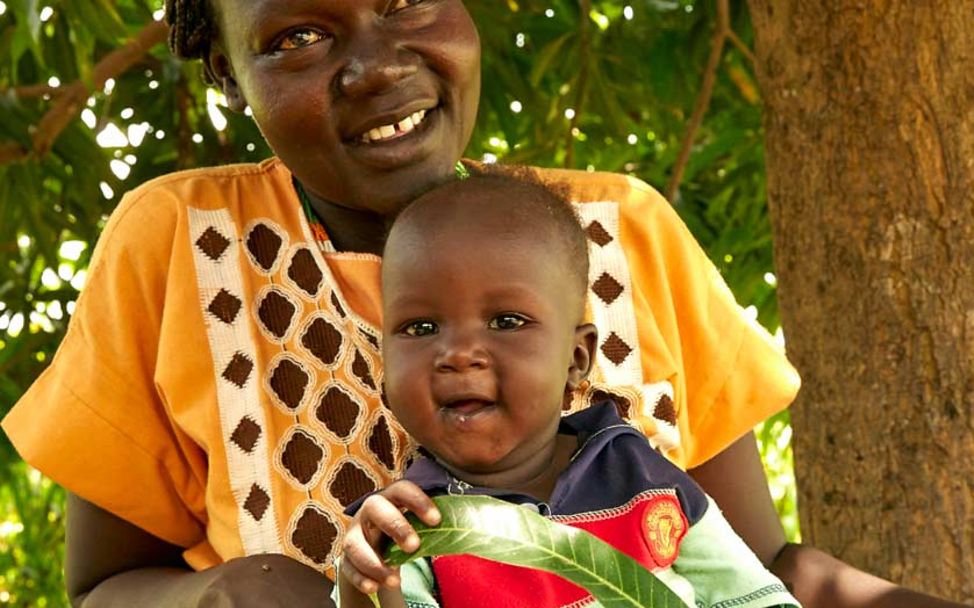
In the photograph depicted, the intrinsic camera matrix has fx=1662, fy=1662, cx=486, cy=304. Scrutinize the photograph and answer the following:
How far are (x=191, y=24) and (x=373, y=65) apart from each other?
316 millimetres

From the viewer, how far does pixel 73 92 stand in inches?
115

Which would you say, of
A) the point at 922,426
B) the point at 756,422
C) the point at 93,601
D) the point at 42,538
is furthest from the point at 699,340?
the point at 42,538

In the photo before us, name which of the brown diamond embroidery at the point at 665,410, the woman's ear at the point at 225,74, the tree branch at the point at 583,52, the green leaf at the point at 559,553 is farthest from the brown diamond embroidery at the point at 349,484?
the tree branch at the point at 583,52

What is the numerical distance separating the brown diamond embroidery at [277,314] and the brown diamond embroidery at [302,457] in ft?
0.41

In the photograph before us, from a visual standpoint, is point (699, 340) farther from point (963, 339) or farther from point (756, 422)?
point (963, 339)

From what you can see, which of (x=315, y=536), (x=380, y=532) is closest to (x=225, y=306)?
(x=315, y=536)

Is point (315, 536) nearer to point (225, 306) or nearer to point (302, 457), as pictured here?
point (302, 457)

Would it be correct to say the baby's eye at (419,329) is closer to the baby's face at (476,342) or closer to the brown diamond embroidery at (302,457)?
the baby's face at (476,342)

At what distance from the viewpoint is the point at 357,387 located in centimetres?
189

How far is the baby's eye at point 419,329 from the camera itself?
164cm

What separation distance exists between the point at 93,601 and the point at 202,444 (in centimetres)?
25

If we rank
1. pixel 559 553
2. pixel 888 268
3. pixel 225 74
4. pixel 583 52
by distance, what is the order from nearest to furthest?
pixel 559 553 < pixel 225 74 < pixel 888 268 < pixel 583 52

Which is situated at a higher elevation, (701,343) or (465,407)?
(465,407)

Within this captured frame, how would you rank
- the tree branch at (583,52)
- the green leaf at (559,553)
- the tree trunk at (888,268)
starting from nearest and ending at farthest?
the green leaf at (559,553)
the tree trunk at (888,268)
the tree branch at (583,52)
